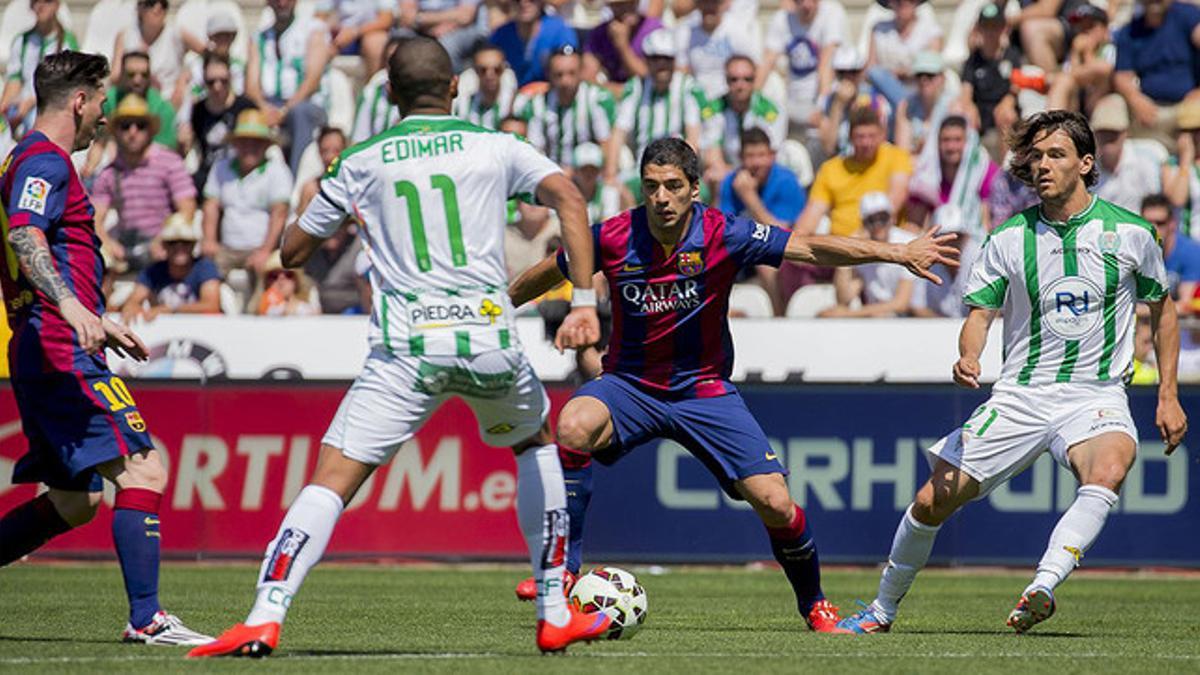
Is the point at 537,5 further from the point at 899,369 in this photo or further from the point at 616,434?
the point at 616,434

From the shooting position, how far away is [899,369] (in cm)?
1619

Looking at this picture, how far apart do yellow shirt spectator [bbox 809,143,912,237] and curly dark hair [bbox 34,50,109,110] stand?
394 inches

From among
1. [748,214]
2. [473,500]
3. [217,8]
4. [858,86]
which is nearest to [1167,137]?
[858,86]

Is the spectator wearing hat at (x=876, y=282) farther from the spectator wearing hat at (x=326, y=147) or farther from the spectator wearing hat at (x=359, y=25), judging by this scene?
the spectator wearing hat at (x=359, y=25)

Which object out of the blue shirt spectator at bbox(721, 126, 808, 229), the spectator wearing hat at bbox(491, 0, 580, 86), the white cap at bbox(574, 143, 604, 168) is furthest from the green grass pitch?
the spectator wearing hat at bbox(491, 0, 580, 86)

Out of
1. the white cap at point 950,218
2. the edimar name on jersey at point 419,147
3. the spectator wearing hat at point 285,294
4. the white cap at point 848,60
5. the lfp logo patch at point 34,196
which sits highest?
the edimar name on jersey at point 419,147

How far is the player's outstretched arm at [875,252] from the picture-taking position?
9.05 metres

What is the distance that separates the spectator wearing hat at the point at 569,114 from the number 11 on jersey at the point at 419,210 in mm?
11264

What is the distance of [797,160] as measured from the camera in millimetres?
18969

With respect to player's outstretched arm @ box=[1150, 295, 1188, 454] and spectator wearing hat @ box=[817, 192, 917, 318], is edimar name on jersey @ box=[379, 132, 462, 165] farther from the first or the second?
spectator wearing hat @ box=[817, 192, 917, 318]

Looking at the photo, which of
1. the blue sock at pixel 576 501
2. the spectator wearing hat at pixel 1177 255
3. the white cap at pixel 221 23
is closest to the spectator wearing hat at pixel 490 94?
the white cap at pixel 221 23

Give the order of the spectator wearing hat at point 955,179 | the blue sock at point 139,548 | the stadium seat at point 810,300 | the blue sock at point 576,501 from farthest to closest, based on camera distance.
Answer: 1. the spectator wearing hat at point 955,179
2. the stadium seat at point 810,300
3. the blue sock at point 576,501
4. the blue sock at point 139,548

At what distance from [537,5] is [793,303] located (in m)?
4.35

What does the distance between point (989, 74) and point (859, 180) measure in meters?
1.99
